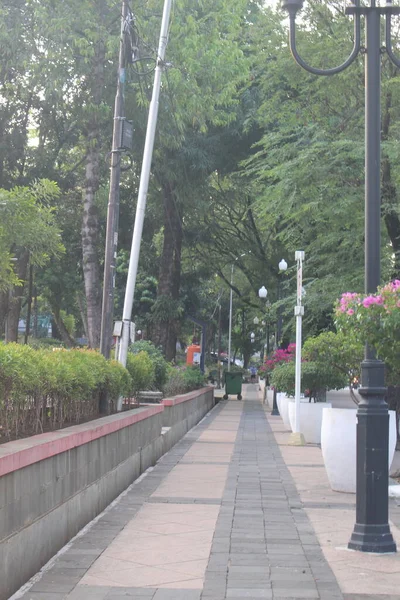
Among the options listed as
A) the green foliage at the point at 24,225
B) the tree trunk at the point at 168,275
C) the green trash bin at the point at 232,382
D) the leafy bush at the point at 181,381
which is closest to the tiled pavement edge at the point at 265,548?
the green foliage at the point at 24,225

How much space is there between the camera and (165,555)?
25.1 ft

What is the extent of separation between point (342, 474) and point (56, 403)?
411cm

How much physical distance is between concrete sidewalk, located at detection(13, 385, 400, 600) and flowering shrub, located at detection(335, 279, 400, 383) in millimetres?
1897

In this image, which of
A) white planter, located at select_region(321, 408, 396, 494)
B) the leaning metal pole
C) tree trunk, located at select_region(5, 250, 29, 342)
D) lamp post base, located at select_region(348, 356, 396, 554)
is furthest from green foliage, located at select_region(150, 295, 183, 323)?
lamp post base, located at select_region(348, 356, 396, 554)

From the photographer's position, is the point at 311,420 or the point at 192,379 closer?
the point at 311,420

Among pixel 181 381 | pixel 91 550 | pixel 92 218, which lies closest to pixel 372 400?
pixel 91 550

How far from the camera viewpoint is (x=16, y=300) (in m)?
32.9

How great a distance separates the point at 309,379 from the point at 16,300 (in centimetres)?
1583

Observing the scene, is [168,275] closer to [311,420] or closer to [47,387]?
[311,420]

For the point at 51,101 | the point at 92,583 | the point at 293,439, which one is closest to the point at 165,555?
the point at 92,583

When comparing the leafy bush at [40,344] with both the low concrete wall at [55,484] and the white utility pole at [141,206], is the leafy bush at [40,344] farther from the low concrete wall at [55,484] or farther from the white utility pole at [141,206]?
the low concrete wall at [55,484]

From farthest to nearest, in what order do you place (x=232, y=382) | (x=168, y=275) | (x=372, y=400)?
1. (x=232, y=382)
2. (x=168, y=275)
3. (x=372, y=400)

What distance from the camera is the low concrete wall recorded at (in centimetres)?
614

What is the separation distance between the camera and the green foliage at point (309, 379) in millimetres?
19797
